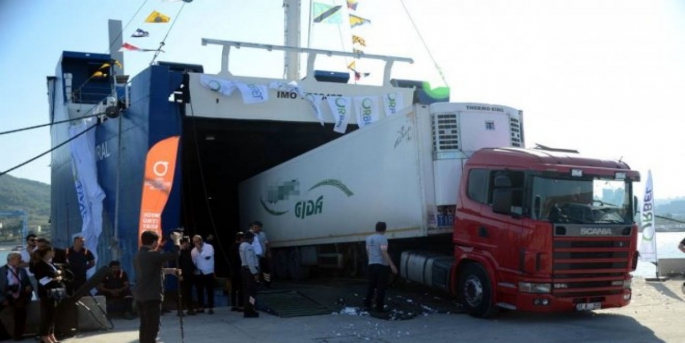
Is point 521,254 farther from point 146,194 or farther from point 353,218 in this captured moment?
point 146,194

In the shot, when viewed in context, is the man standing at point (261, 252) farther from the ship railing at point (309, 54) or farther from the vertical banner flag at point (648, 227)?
the vertical banner flag at point (648, 227)

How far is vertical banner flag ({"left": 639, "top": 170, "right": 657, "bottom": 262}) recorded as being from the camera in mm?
18234

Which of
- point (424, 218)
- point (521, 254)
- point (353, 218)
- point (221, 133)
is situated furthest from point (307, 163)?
point (521, 254)

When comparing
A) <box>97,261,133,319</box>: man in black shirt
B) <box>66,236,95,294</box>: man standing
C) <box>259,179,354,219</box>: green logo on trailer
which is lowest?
<box>97,261,133,319</box>: man in black shirt

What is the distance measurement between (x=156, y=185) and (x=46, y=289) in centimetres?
569

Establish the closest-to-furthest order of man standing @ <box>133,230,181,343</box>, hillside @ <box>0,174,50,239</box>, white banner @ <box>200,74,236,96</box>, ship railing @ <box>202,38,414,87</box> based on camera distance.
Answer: man standing @ <box>133,230,181,343</box> → white banner @ <box>200,74,236,96</box> → ship railing @ <box>202,38,414,87</box> → hillside @ <box>0,174,50,239</box>

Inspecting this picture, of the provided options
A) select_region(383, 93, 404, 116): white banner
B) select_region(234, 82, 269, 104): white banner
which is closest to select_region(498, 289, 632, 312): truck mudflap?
select_region(234, 82, 269, 104): white banner

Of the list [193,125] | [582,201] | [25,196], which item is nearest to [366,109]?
[193,125]

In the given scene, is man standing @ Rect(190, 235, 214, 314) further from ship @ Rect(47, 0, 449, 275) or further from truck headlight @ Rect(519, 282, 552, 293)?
truck headlight @ Rect(519, 282, 552, 293)

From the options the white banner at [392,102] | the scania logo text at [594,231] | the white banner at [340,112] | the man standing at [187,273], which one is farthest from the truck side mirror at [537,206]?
the white banner at [392,102]

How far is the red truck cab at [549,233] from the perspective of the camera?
1022 cm

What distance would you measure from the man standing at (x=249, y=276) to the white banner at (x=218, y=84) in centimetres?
626

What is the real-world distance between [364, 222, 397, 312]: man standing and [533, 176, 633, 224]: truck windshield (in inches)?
108

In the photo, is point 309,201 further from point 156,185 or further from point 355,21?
point 355,21
